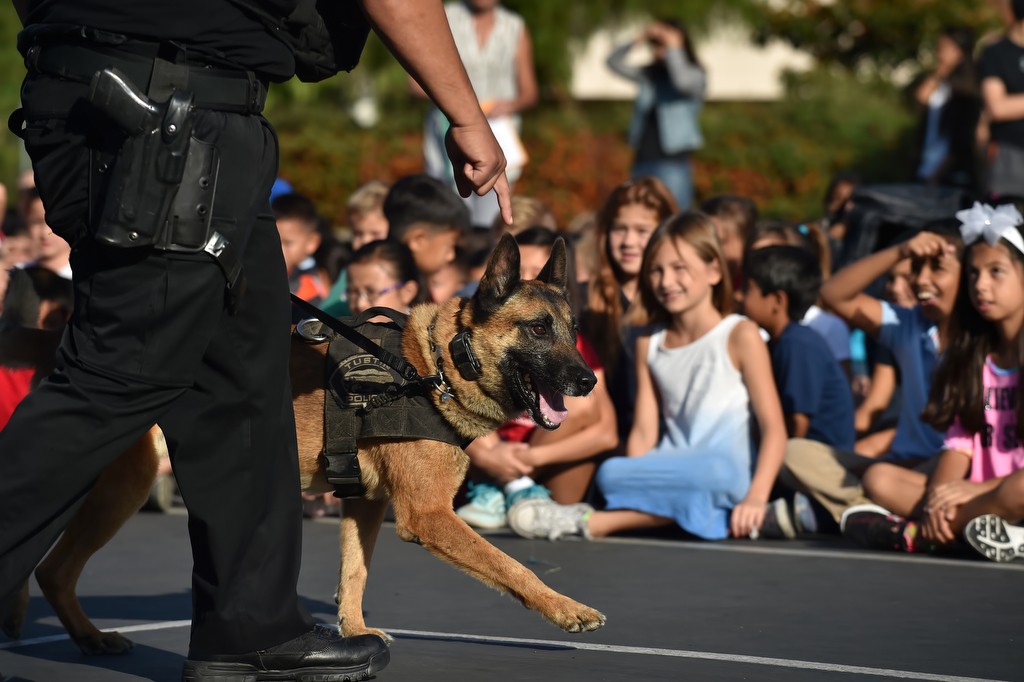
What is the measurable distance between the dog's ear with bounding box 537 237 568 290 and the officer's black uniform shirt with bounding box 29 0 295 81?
84.3 inches

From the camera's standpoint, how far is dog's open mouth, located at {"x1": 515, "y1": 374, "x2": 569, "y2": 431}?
495cm

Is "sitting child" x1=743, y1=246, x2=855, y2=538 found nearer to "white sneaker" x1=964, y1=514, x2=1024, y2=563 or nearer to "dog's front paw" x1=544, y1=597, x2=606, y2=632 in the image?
"white sneaker" x1=964, y1=514, x2=1024, y2=563

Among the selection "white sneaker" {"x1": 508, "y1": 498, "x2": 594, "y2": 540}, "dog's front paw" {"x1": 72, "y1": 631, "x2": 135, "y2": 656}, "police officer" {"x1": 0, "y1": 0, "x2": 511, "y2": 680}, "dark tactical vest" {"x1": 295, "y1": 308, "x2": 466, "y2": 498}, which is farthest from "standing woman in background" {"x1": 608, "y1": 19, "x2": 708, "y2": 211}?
"police officer" {"x1": 0, "y1": 0, "x2": 511, "y2": 680}

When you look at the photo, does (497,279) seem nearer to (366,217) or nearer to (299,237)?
(299,237)

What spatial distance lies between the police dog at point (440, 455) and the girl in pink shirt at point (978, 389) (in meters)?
2.23

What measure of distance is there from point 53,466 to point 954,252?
5.17 meters

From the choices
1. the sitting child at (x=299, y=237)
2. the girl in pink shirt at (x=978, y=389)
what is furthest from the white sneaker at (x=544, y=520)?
the sitting child at (x=299, y=237)

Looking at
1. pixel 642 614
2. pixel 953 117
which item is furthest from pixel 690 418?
pixel 953 117

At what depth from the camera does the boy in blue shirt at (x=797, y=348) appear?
293 inches

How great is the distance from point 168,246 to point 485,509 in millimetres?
4226

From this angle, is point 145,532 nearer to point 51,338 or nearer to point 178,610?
point 178,610

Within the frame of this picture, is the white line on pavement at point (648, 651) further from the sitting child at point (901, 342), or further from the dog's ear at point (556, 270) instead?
the sitting child at point (901, 342)

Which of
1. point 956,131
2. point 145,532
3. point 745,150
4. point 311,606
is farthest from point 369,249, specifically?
point 745,150

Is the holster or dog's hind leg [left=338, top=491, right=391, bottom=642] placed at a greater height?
the holster
